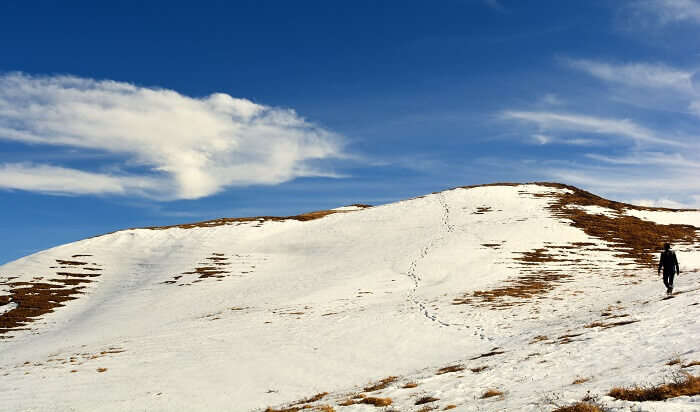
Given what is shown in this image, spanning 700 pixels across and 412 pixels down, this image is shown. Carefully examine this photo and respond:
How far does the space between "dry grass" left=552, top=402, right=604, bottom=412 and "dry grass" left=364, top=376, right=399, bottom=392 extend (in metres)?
8.23

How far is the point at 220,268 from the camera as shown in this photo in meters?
60.7

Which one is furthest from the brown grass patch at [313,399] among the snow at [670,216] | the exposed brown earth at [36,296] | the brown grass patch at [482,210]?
the snow at [670,216]

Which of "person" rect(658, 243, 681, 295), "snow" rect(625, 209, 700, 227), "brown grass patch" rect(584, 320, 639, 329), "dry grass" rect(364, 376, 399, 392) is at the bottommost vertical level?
"dry grass" rect(364, 376, 399, 392)

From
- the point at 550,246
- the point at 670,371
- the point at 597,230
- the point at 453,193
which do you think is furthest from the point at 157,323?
the point at 453,193

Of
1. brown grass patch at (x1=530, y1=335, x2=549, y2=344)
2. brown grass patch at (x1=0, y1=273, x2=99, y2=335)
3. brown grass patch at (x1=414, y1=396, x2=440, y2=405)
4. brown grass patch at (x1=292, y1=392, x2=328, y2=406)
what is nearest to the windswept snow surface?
brown grass patch at (x1=530, y1=335, x2=549, y2=344)

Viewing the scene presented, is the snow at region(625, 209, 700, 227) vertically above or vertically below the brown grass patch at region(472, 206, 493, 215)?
below

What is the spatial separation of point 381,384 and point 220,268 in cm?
4749

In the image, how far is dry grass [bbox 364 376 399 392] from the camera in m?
16.5

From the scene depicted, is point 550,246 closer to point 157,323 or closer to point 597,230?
point 597,230

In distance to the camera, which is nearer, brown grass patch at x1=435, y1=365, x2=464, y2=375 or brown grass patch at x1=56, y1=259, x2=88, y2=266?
brown grass patch at x1=435, y1=365, x2=464, y2=375

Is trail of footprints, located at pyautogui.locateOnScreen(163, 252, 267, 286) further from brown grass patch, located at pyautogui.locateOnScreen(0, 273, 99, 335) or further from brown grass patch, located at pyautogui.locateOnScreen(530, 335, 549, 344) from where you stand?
brown grass patch, located at pyautogui.locateOnScreen(530, 335, 549, 344)

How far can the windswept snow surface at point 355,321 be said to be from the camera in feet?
49.1

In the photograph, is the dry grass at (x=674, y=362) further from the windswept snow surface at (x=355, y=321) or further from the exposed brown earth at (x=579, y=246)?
the exposed brown earth at (x=579, y=246)

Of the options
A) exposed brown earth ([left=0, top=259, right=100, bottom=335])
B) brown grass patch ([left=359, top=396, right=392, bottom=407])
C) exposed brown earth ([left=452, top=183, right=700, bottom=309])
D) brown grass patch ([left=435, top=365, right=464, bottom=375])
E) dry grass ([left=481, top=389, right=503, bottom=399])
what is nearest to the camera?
dry grass ([left=481, top=389, right=503, bottom=399])
